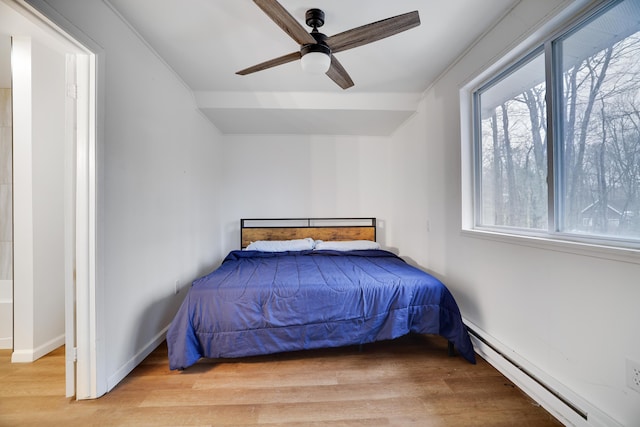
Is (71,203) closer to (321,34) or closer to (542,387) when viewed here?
(321,34)

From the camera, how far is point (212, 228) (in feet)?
10.5

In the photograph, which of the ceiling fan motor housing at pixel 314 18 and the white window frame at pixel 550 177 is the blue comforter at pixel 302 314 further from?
the ceiling fan motor housing at pixel 314 18

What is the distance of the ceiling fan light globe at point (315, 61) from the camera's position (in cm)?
147

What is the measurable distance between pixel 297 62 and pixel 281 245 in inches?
79.2

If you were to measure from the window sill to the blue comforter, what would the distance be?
0.57 metres

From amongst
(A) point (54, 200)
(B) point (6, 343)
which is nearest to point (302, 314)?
(A) point (54, 200)

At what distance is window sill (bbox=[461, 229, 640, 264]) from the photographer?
3.41 ft

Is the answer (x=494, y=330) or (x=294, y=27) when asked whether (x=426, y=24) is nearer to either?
(x=294, y=27)

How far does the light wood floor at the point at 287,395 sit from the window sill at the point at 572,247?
91cm

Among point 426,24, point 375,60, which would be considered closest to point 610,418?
point 426,24

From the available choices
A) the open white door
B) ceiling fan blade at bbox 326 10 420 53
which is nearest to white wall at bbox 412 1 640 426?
ceiling fan blade at bbox 326 10 420 53

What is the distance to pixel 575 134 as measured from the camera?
4.37ft

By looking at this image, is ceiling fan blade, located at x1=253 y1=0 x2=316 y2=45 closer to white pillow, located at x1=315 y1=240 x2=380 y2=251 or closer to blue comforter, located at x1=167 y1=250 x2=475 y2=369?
blue comforter, located at x1=167 y1=250 x2=475 y2=369

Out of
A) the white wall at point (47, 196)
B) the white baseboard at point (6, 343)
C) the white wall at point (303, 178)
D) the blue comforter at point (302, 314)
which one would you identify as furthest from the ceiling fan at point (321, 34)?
the white baseboard at point (6, 343)
